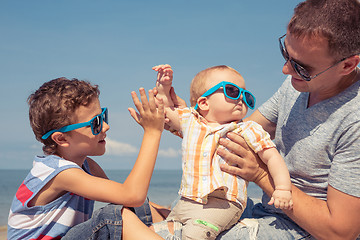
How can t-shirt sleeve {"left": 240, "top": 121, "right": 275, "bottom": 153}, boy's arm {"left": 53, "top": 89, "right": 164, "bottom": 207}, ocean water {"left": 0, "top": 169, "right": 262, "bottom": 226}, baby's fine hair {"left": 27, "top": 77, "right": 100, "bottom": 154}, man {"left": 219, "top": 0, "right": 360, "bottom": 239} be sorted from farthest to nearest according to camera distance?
1. ocean water {"left": 0, "top": 169, "right": 262, "bottom": 226}
2. baby's fine hair {"left": 27, "top": 77, "right": 100, "bottom": 154}
3. t-shirt sleeve {"left": 240, "top": 121, "right": 275, "bottom": 153}
4. boy's arm {"left": 53, "top": 89, "right": 164, "bottom": 207}
5. man {"left": 219, "top": 0, "right": 360, "bottom": 239}

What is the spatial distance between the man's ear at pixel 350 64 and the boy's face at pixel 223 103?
87 centimetres

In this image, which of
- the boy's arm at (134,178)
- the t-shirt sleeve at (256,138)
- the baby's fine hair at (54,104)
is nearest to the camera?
the boy's arm at (134,178)

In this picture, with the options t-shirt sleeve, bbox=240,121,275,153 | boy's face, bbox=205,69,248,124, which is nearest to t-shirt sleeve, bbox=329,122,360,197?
t-shirt sleeve, bbox=240,121,275,153

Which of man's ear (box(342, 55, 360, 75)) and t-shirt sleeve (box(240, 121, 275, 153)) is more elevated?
man's ear (box(342, 55, 360, 75))

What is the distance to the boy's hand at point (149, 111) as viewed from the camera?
→ 10.8 feet

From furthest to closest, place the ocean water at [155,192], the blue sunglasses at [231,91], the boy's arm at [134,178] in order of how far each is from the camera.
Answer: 1. the ocean water at [155,192]
2. the blue sunglasses at [231,91]
3. the boy's arm at [134,178]

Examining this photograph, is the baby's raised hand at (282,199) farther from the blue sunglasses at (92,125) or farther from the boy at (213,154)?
the blue sunglasses at (92,125)

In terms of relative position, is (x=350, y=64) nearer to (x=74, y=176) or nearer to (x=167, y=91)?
(x=167, y=91)

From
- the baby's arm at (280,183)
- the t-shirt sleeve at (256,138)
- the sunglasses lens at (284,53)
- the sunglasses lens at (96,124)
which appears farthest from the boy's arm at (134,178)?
the sunglasses lens at (284,53)

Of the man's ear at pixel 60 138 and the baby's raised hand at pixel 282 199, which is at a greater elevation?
the man's ear at pixel 60 138

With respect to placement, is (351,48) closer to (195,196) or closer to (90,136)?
(195,196)

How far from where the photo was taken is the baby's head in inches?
136

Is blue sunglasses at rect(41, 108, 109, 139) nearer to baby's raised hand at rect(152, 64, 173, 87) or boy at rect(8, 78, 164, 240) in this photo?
boy at rect(8, 78, 164, 240)

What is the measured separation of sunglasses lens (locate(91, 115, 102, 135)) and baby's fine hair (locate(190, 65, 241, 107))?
90 centimetres
